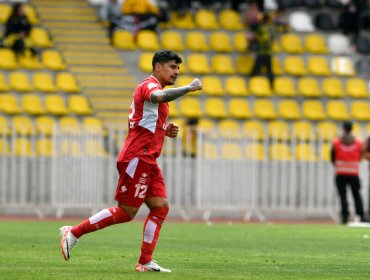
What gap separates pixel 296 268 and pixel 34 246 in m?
4.74

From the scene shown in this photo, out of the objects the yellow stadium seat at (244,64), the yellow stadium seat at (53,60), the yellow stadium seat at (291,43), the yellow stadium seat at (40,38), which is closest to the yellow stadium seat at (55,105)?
the yellow stadium seat at (53,60)

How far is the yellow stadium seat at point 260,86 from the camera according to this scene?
32969 millimetres

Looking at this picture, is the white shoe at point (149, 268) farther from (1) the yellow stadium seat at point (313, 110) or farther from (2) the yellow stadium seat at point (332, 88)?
(2) the yellow stadium seat at point (332, 88)

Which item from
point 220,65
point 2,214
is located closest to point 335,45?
point 220,65

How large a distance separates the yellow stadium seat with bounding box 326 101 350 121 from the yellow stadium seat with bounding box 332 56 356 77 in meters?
1.46

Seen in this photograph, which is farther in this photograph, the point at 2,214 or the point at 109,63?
the point at 109,63

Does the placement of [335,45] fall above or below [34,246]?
above

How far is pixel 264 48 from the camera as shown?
3303 cm

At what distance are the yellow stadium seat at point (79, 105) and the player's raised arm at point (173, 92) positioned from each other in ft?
60.7

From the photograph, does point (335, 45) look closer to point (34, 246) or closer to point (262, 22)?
point (262, 22)

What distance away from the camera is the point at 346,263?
1454 cm

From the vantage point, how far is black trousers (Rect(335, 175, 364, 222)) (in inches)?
1058

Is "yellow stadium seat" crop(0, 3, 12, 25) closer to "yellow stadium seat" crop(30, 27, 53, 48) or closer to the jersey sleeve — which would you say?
"yellow stadium seat" crop(30, 27, 53, 48)

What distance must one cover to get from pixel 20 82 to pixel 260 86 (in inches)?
264
